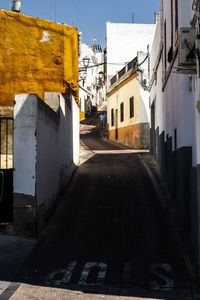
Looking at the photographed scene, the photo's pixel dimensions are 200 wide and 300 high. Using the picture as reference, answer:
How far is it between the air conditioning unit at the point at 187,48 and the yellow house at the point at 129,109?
18526 millimetres

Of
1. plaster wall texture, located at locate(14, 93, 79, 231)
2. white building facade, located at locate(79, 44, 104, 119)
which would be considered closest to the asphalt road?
plaster wall texture, located at locate(14, 93, 79, 231)

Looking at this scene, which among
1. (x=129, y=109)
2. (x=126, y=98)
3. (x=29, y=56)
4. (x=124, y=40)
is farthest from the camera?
(x=124, y=40)


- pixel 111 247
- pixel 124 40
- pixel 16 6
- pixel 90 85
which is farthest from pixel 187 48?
pixel 90 85

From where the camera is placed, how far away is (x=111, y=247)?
8727 millimetres

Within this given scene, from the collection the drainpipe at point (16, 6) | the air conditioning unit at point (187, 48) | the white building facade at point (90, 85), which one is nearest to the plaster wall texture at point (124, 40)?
the white building facade at point (90, 85)

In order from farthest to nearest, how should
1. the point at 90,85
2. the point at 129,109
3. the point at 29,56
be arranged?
1. the point at 90,85
2. the point at 129,109
3. the point at 29,56

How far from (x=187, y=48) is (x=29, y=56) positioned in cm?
874

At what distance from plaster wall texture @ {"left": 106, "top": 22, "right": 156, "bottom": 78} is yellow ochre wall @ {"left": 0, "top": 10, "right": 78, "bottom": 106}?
82.5 ft

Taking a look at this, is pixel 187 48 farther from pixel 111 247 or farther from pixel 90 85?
pixel 90 85

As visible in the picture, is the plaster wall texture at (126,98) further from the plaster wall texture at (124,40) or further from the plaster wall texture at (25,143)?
the plaster wall texture at (25,143)

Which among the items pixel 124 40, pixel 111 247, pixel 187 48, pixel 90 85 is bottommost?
pixel 111 247

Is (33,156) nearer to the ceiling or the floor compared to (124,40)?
nearer to the floor

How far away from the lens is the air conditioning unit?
7.18 meters

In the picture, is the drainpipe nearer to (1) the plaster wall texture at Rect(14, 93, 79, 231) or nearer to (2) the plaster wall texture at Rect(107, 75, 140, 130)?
(1) the plaster wall texture at Rect(14, 93, 79, 231)
